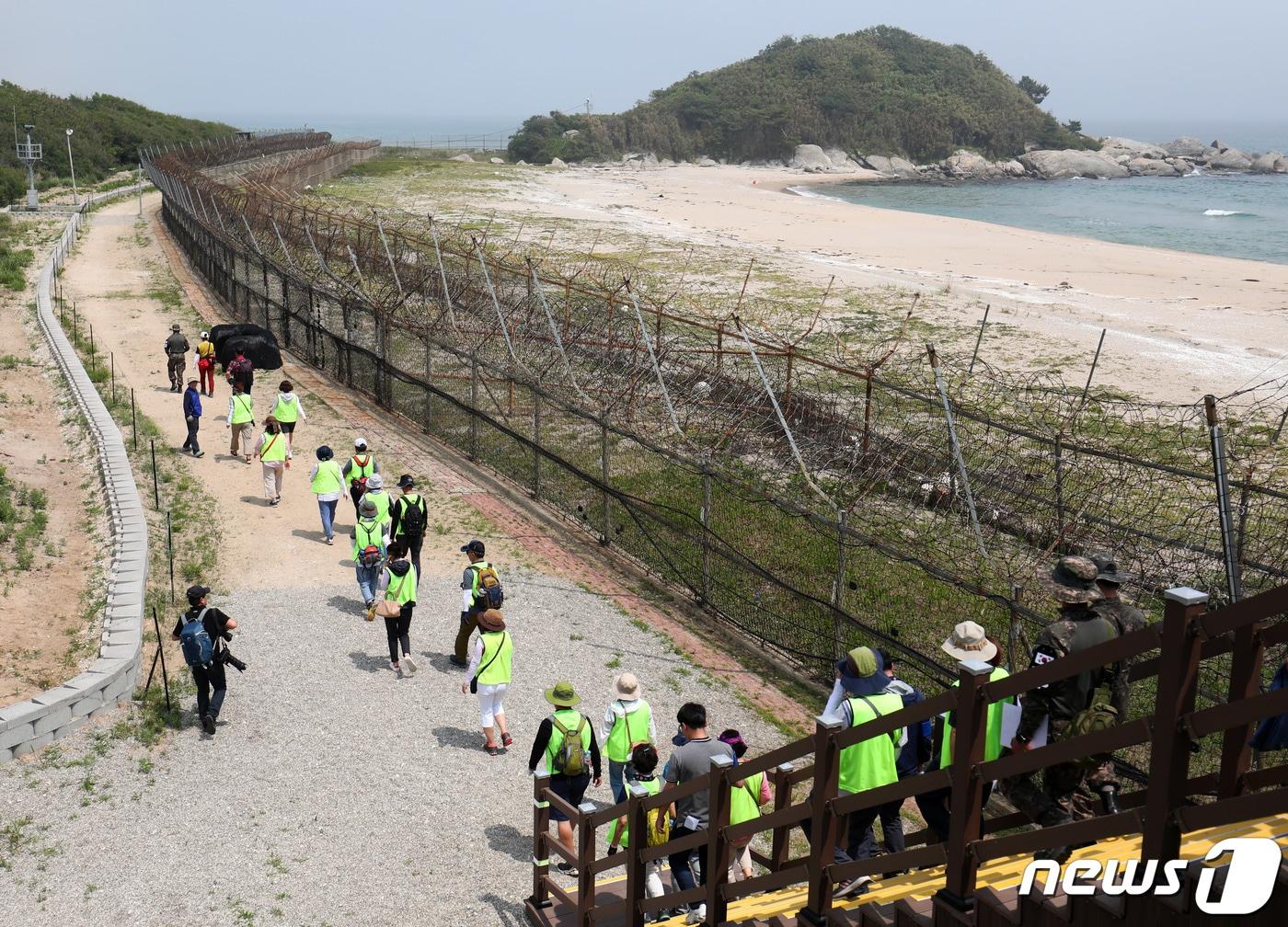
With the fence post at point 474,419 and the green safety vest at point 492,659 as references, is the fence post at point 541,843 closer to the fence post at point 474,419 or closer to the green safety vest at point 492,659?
the green safety vest at point 492,659

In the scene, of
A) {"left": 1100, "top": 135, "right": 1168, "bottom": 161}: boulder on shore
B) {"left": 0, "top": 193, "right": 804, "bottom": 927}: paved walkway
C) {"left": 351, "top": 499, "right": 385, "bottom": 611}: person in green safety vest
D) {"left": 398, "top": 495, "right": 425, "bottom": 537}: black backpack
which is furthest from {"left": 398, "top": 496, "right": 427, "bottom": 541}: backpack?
{"left": 1100, "top": 135, "right": 1168, "bottom": 161}: boulder on shore

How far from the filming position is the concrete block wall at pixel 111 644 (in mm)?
10273

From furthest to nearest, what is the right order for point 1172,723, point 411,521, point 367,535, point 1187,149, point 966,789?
point 1187,149
point 411,521
point 367,535
point 966,789
point 1172,723

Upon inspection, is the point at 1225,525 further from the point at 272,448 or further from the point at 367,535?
the point at 272,448

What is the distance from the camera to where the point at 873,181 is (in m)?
118

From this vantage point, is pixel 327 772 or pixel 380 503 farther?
pixel 380 503

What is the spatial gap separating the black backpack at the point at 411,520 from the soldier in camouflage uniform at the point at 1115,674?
27.4ft

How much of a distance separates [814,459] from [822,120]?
132020mm

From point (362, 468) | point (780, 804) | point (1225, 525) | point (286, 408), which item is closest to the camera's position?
point (780, 804)

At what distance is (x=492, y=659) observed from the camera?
10156 millimetres

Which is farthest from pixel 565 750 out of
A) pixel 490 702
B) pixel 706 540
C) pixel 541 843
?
pixel 706 540

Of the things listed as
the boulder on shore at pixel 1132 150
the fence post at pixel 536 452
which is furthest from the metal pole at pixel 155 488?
the boulder on shore at pixel 1132 150

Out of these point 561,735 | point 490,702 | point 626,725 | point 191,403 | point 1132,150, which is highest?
point 1132,150

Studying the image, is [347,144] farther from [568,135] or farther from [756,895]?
[756,895]
